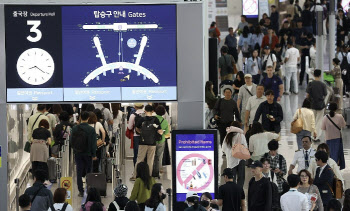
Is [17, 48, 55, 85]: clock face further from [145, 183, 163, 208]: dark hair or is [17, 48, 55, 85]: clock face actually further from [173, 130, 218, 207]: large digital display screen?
[145, 183, 163, 208]: dark hair

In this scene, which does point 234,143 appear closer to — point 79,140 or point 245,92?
point 79,140

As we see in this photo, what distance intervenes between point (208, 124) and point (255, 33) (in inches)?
321

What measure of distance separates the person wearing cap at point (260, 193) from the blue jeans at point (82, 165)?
4.55 metres

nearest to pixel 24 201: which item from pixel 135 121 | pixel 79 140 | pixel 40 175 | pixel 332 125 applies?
pixel 40 175

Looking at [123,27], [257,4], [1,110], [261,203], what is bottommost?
[261,203]

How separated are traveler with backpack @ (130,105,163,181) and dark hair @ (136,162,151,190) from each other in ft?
11.1

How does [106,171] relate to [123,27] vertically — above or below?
below

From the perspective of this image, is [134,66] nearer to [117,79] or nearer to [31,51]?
[117,79]

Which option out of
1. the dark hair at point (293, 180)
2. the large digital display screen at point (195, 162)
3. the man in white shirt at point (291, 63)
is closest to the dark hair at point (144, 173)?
the large digital display screen at point (195, 162)

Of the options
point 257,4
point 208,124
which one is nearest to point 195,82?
point 208,124

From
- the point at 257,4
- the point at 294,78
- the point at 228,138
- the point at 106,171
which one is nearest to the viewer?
the point at 228,138

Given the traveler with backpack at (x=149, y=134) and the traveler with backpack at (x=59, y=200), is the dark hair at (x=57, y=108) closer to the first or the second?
the traveler with backpack at (x=149, y=134)

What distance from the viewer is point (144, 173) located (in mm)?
14594

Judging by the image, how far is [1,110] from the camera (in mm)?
14492
